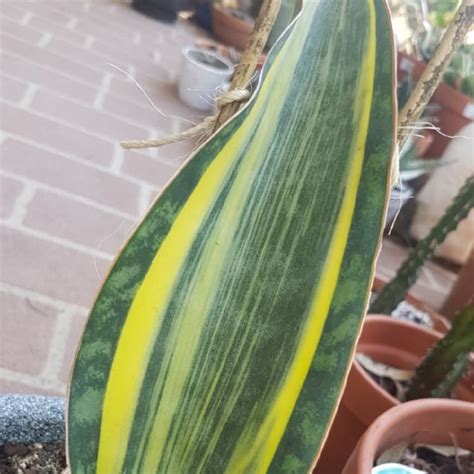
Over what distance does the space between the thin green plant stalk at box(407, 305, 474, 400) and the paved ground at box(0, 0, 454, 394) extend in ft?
1.36

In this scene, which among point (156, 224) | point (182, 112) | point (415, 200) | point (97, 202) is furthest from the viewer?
point (182, 112)

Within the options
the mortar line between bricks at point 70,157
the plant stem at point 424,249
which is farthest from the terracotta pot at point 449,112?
the plant stem at point 424,249

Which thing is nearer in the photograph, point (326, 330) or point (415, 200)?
point (326, 330)

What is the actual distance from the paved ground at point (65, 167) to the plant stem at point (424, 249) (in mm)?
400

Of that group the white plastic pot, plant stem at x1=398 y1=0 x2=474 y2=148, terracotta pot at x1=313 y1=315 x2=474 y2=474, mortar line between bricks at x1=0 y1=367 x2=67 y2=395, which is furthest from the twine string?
the white plastic pot

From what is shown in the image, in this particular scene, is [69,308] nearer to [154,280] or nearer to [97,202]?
[97,202]

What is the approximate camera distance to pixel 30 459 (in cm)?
53

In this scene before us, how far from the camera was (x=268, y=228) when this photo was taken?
0.33 metres

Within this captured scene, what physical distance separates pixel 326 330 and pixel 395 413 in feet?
1.21

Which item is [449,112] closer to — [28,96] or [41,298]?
[28,96]

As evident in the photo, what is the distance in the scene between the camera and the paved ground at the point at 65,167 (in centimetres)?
103

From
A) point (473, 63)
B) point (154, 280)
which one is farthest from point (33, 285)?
point (473, 63)

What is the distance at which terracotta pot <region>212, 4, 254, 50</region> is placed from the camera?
2.82m

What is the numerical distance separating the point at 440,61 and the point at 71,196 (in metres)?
A: 1.08
